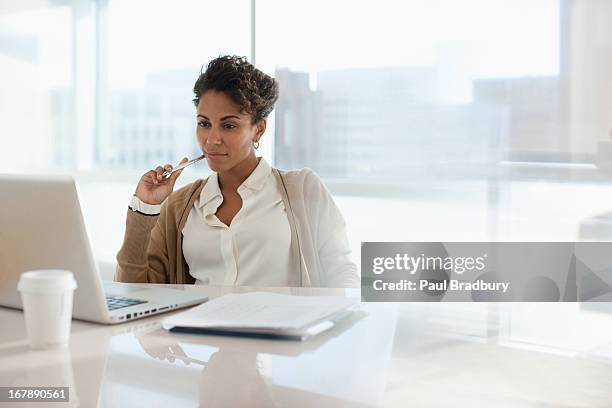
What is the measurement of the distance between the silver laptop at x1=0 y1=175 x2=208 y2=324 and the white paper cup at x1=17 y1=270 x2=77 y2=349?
0.31 feet

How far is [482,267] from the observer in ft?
12.5

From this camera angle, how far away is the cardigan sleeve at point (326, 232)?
185cm

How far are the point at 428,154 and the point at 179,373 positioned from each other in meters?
2.76

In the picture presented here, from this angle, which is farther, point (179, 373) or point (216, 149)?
point (216, 149)

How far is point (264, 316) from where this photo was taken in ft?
3.37

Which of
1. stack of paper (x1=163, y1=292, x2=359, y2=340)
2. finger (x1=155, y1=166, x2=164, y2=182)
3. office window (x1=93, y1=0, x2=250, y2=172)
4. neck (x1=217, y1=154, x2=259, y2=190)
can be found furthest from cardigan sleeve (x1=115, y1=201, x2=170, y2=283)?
office window (x1=93, y1=0, x2=250, y2=172)

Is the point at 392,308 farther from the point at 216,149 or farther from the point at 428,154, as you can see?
the point at 428,154

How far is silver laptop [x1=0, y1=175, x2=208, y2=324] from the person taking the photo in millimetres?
984

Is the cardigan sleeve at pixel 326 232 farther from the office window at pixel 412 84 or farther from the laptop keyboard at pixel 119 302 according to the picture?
the office window at pixel 412 84

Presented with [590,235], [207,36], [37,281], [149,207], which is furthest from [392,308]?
[207,36]

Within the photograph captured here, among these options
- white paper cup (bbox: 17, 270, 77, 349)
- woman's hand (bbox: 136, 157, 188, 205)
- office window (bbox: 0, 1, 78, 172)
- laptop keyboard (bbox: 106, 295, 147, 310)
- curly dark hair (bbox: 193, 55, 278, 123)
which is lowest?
laptop keyboard (bbox: 106, 295, 147, 310)

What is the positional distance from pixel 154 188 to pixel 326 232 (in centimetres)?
46

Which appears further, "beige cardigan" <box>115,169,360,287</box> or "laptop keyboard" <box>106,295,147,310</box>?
"beige cardigan" <box>115,169,360,287</box>

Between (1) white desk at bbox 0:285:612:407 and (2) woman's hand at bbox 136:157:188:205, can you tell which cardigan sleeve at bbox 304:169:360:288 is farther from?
(1) white desk at bbox 0:285:612:407
